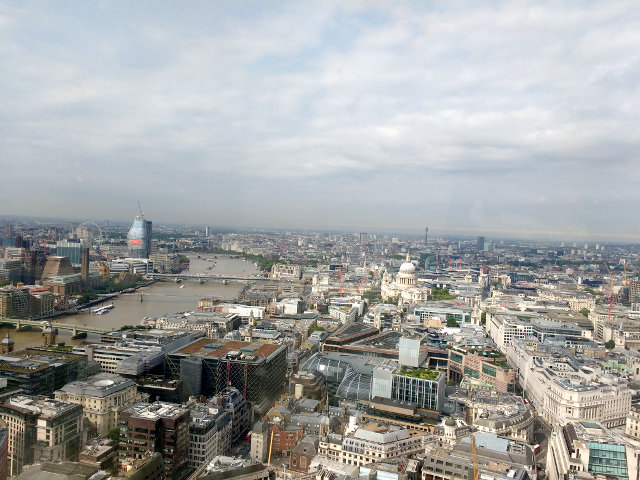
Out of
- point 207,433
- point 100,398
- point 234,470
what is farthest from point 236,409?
point 234,470

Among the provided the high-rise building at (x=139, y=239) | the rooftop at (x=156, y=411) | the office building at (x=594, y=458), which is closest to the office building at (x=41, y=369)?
the rooftop at (x=156, y=411)

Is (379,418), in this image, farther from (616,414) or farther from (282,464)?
(616,414)

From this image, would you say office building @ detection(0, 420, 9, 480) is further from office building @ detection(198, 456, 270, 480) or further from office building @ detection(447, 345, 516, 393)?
office building @ detection(447, 345, 516, 393)

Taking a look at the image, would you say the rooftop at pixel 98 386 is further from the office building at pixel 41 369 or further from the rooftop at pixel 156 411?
the rooftop at pixel 156 411

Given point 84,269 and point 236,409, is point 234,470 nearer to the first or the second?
point 236,409

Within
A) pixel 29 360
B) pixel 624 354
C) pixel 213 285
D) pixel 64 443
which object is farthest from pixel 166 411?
pixel 213 285
